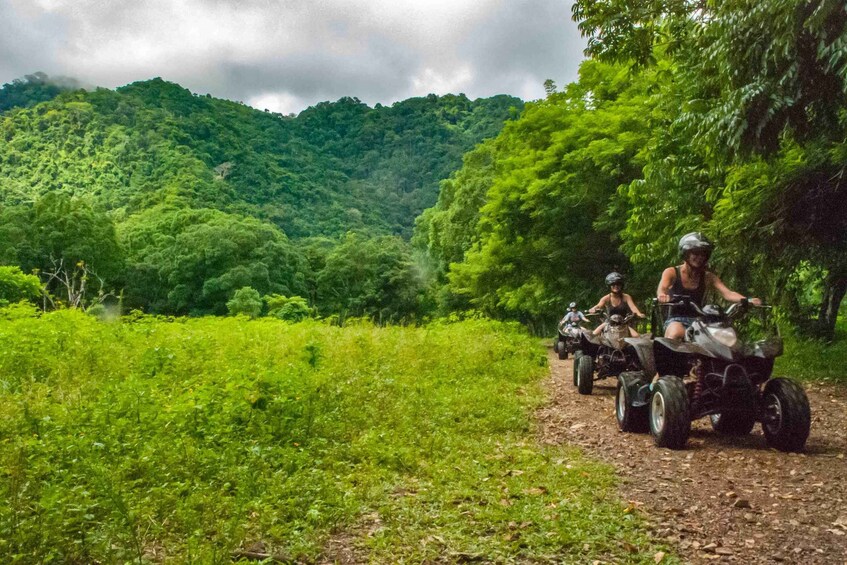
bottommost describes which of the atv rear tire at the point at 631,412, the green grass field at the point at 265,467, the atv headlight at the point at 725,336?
the green grass field at the point at 265,467

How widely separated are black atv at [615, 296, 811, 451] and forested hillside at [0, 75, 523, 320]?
15444mm

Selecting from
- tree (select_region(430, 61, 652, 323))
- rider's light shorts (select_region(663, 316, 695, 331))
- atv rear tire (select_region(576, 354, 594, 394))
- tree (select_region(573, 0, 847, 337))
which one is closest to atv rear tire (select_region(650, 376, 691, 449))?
rider's light shorts (select_region(663, 316, 695, 331))

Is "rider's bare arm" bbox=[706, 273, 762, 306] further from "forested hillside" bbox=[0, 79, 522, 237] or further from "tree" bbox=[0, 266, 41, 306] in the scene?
"forested hillside" bbox=[0, 79, 522, 237]

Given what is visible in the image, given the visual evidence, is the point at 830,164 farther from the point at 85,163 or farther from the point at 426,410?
the point at 85,163

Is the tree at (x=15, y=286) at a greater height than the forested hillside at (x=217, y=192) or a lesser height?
lesser

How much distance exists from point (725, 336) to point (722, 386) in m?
0.47

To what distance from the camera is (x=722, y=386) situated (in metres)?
6.20

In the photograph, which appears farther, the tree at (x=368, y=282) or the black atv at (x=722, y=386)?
the tree at (x=368, y=282)

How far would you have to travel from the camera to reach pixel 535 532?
422 cm

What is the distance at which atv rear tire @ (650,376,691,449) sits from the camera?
20.9 feet

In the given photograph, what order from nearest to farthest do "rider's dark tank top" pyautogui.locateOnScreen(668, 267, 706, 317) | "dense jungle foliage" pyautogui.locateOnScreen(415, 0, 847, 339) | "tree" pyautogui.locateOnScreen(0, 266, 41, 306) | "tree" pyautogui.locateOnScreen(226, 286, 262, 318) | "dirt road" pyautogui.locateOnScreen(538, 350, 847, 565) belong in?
1. "dirt road" pyautogui.locateOnScreen(538, 350, 847, 565)
2. "rider's dark tank top" pyautogui.locateOnScreen(668, 267, 706, 317)
3. "dense jungle foliage" pyautogui.locateOnScreen(415, 0, 847, 339)
4. "tree" pyautogui.locateOnScreen(0, 266, 41, 306)
5. "tree" pyautogui.locateOnScreen(226, 286, 262, 318)

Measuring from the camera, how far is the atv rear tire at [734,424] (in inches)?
268

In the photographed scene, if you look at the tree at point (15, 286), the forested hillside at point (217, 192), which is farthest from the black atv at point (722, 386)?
the tree at point (15, 286)

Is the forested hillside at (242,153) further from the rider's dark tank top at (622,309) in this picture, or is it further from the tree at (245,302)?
the rider's dark tank top at (622,309)
